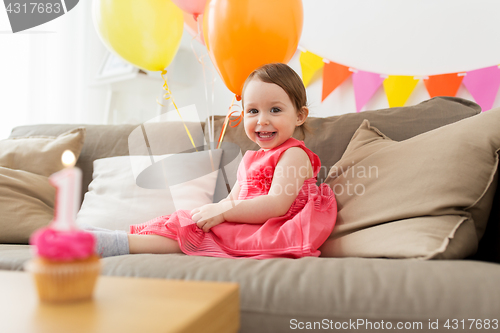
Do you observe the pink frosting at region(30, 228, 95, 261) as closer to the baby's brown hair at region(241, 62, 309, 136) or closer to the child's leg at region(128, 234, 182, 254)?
the child's leg at region(128, 234, 182, 254)

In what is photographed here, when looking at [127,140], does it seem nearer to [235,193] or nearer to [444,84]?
[235,193]

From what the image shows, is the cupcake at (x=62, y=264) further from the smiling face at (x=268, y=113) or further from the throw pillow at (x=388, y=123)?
the throw pillow at (x=388, y=123)

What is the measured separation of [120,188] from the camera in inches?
55.4

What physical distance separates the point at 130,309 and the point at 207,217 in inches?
26.4

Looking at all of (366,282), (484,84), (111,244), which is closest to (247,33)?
(111,244)

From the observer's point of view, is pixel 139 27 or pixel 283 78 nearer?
pixel 283 78

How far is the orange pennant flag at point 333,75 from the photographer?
1.87 metres

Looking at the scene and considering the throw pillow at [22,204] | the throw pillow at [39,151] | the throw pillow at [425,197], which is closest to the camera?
the throw pillow at [425,197]

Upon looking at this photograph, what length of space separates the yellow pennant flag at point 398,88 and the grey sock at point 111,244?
4.57 feet

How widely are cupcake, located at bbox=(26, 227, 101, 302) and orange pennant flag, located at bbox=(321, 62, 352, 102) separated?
5.55ft

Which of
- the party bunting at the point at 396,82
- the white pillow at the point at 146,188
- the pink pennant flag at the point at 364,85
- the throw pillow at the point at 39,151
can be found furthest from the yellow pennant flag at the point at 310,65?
the throw pillow at the point at 39,151

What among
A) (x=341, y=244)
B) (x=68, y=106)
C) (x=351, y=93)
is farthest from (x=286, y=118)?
(x=68, y=106)

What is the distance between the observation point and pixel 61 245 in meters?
0.36

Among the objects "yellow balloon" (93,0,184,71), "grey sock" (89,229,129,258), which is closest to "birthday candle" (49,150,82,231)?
"grey sock" (89,229,129,258)
